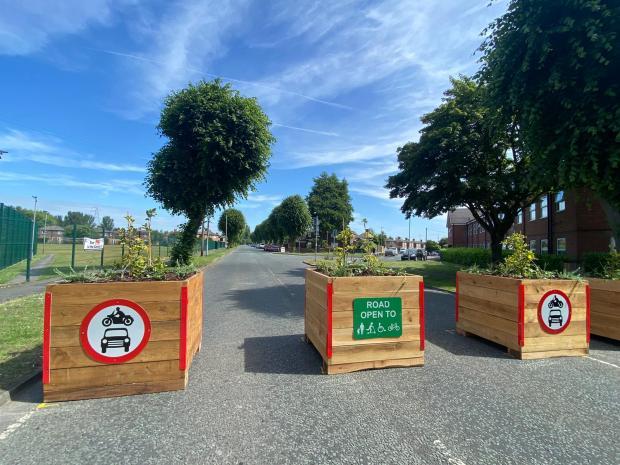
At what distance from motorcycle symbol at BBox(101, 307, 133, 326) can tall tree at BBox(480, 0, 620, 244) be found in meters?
8.25

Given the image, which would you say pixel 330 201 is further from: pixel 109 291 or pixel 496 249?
pixel 109 291

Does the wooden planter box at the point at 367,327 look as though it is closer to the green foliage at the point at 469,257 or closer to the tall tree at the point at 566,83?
the tall tree at the point at 566,83

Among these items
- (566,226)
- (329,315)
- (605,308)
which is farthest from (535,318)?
(566,226)

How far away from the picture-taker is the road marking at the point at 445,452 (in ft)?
8.34

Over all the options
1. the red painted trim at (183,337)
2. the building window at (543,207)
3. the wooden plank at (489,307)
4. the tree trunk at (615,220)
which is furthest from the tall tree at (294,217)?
the red painted trim at (183,337)

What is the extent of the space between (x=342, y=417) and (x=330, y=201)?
222 ft

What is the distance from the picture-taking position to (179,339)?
12.6 feet

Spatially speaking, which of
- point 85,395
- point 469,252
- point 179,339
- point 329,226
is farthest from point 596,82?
point 329,226

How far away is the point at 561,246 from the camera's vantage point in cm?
2138

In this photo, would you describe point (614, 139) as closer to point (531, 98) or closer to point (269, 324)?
point (531, 98)

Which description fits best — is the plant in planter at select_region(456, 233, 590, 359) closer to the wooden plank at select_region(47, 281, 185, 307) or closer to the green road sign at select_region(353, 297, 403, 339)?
the green road sign at select_region(353, 297, 403, 339)

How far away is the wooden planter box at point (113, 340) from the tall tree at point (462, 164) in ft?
44.5

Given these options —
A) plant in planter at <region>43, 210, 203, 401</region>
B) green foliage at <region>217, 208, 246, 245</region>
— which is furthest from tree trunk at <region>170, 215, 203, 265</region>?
green foliage at <region>217, 208, 246, 245</region>

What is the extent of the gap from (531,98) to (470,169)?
8.04 m
